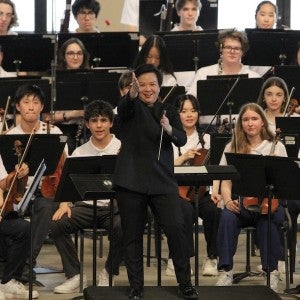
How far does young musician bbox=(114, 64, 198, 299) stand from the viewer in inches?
251

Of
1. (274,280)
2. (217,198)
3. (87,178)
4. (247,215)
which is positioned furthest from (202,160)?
(87,178)

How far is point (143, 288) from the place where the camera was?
21.8 feet

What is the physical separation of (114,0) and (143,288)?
18.7 feet

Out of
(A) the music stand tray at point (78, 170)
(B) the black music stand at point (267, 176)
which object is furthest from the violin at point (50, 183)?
(B) the black music stand at point (267, 176)

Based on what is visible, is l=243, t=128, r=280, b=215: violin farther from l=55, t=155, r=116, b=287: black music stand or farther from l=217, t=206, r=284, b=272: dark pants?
l=55, t=155, r=116, b=287: black music stand

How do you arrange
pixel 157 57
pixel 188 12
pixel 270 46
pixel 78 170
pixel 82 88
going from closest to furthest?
1. pixel 78 170
2. pixel 82 88
3. pixel 157 57
4. pixel 270 46
5. pixel 188 12

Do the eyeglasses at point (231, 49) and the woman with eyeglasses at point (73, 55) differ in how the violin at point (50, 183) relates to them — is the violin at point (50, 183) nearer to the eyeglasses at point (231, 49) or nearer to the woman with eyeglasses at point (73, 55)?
the woman with eyeglasses at point (73, 55)

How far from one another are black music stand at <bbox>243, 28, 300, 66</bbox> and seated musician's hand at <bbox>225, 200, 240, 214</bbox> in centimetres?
213

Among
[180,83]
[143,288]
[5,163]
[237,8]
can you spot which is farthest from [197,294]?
[237,8]

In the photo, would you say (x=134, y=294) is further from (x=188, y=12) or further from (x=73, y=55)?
(x=188, y=12)

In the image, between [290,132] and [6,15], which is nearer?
[290,132]

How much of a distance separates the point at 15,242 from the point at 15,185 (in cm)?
46

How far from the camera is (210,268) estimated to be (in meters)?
8.25

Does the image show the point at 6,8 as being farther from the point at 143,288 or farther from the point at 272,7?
the point at 143,288
